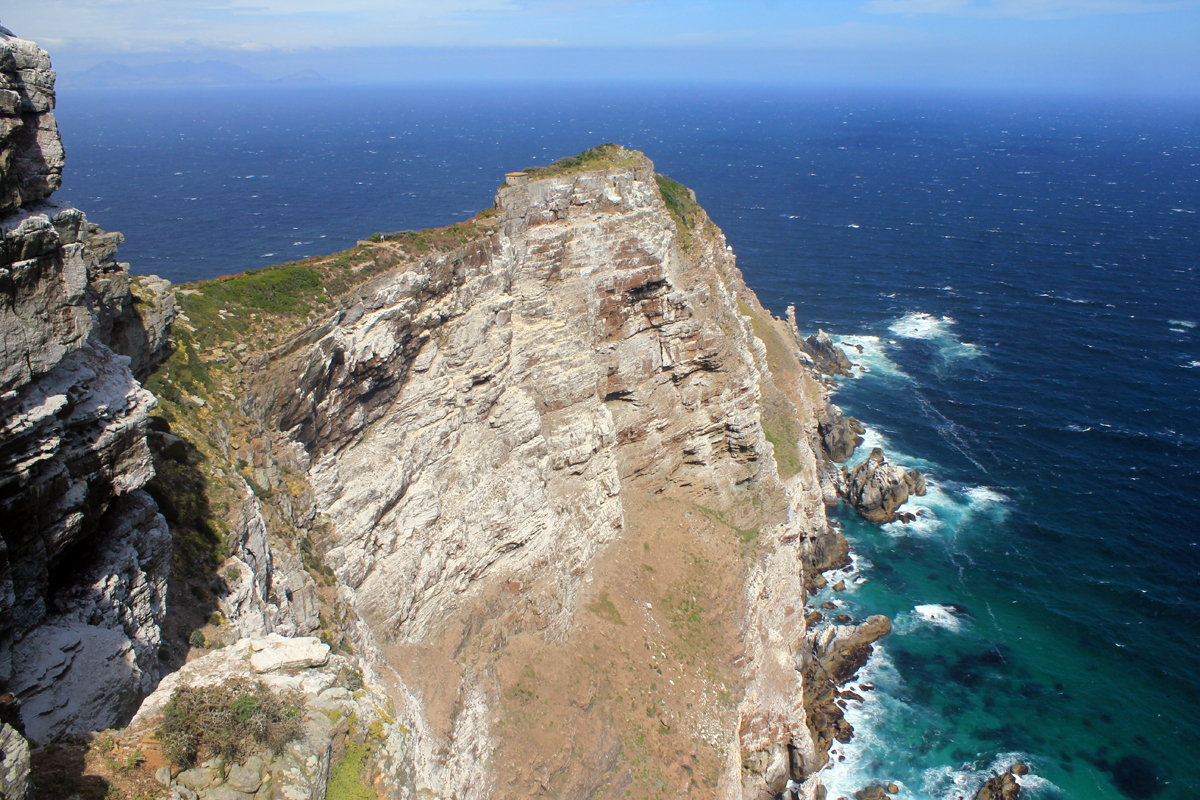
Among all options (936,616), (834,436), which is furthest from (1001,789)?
(834,436)

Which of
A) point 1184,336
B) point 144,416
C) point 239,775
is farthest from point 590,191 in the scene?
point 1184,336

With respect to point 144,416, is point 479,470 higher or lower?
lower

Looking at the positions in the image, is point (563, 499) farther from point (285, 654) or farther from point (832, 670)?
point (832, 670)

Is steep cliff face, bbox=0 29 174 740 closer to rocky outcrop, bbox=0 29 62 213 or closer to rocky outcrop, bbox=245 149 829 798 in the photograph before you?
rocky outcrop, bbox=0 29 62 213

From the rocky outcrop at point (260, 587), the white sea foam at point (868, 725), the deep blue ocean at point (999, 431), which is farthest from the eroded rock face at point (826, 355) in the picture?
the rocky outcrop at point (260, 587)

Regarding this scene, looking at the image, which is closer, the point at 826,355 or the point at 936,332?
the point at 826,355

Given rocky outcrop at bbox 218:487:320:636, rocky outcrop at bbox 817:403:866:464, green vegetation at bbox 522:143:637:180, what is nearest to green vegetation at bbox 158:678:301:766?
rocky outcrop at bbox 218:487:320:636

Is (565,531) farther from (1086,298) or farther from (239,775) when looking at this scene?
(1086,298)
